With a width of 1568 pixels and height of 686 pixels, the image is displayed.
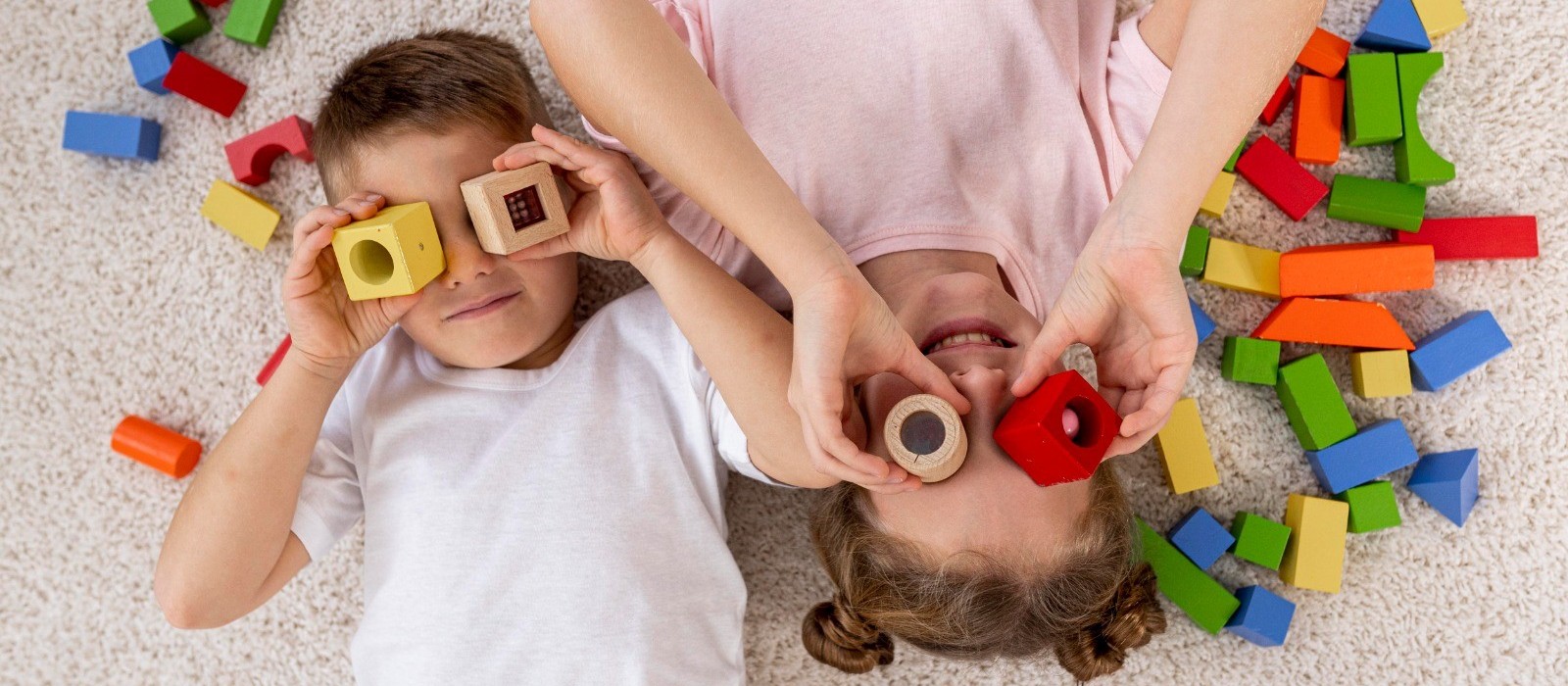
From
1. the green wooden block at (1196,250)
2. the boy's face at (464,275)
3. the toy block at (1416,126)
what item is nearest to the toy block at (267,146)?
the boy's face at (464,275)

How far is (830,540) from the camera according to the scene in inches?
37.9

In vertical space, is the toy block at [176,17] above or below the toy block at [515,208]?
above

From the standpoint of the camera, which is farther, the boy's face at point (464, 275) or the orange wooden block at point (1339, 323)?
the orange wooden block at point (1339, 323)

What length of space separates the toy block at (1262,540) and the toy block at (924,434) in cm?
45

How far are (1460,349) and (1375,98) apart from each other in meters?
0.28

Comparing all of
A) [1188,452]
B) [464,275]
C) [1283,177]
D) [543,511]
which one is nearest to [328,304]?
[464,275]

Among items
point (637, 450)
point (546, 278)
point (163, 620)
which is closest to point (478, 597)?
point (637, 450)

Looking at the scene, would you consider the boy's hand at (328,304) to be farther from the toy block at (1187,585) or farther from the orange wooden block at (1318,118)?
the orange wooden block at (1318,118)

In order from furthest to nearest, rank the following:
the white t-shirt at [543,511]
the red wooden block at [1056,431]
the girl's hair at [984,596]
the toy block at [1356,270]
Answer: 1. the toy block at [1356,270]
2. the white t-shirt at [543,511]
3. the girl's hair at [984,596]
4. the red wooden block at [1056,431]

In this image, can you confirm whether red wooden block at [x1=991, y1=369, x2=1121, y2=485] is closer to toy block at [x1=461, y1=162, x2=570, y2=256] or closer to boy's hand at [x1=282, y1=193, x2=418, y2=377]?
toy block at [x1=461, y1=162, x2=570, y2=256]

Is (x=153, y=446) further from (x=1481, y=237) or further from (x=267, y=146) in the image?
(x=1481, y=237)

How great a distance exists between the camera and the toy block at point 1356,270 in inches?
42.5

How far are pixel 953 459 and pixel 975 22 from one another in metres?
0.46

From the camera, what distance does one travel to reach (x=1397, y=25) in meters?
1.10
